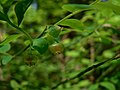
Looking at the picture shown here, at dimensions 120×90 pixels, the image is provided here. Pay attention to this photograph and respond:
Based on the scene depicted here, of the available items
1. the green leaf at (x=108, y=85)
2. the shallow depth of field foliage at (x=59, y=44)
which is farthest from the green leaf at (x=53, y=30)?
the green leaf at (x=108, y=85)

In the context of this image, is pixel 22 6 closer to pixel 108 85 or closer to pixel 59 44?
pixel 59 44

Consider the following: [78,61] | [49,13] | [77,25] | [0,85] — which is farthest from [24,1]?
[49,13]

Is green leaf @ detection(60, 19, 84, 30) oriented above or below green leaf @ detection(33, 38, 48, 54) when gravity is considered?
above

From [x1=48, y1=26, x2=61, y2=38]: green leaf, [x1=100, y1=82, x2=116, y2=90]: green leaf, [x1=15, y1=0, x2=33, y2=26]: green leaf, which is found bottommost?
[x1=100, y1=82, x2=116, y2=90]: green leaf

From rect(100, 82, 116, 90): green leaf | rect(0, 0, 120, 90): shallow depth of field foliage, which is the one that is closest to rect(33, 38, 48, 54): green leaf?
rect(0, 0, 120, 90): shallow depth of field foliage

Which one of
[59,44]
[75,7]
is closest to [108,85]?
[59,44]

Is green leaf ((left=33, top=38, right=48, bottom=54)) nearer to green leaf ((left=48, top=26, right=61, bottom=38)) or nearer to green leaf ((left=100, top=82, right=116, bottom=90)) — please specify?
green leaf ((left=48, top=26, right=61, bottom=38))

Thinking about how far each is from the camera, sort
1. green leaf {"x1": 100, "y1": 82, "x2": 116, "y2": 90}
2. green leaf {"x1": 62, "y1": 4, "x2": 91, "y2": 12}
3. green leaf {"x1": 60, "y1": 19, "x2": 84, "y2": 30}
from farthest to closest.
Answer: green leaf {"x1": 100, "y1": 82, "x2": 116, "y2": 90}, green leaf {"x1": 60, "y1": 19, "x2": 84, "y2": 30}, green leaf {"x1": 62, "y1": 4, "x2": 91, "y2": 12}

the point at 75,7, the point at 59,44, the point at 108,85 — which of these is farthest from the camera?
the point at 108,85
